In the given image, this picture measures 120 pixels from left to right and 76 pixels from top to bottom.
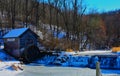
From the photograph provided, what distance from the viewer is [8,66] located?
30.6 m

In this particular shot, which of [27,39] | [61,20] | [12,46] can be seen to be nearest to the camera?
[12,46]

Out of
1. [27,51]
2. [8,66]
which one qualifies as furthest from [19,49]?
[8,66]

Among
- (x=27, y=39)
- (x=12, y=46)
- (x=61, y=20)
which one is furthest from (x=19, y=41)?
(x=61, y=20)

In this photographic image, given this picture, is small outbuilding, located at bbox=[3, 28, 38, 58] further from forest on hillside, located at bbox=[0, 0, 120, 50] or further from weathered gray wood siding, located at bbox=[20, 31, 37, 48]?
forest on hillside, located at bbox=[0, 0, 120, 50]

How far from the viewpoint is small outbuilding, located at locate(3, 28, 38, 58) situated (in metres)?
42.6

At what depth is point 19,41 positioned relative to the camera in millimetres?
42781

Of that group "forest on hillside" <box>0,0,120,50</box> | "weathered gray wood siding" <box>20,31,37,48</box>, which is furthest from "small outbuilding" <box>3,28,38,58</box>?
"forest on hillside" <box>0,0,120,50</box>

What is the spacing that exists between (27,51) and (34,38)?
9.02ft

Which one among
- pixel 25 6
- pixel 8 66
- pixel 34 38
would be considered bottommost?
pixel 8 66

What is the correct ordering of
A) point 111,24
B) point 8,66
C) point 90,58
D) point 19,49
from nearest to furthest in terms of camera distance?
point 8,66 < point 90,58 < point 19,49 < point 111,24

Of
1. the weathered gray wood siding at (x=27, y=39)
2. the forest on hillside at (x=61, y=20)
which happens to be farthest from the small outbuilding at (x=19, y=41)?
the forest on hillside at (x=61, y=20)

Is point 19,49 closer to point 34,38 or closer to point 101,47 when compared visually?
point 34,38

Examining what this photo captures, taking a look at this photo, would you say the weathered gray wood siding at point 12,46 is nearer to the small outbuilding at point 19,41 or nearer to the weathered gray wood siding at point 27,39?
the small outbuilding at point 19,41

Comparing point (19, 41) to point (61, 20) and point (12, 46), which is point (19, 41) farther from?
point (61, 20)
